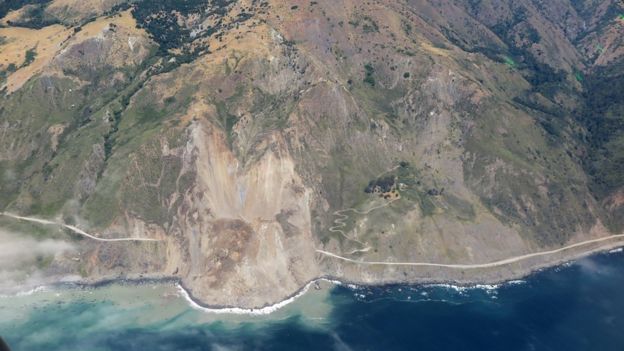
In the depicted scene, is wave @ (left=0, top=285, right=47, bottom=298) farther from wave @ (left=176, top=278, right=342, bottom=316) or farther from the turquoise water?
wave @ (left=176, top=278, right=342, bottom=316)

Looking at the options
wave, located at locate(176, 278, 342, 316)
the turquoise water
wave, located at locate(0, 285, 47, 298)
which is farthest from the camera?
wave, located at locate(0, 285, 47, 298)

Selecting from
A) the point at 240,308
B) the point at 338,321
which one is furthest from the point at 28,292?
the point at 338,321

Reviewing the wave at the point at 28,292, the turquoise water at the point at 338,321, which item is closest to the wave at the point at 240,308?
the turquoise water at the point at 338,321

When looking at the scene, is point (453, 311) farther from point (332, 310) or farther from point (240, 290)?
point (240, 290)

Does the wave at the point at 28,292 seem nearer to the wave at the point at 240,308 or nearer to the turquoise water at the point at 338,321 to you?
the turquoise water at the point at 338,321

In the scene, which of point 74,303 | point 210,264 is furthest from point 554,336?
point 74,303

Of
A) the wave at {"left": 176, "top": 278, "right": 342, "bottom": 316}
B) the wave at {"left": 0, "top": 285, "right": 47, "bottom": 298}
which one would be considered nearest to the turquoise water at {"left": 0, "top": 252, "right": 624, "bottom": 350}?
the wave at {"left": 0, "top": 285, "right": 47, "bottom": 298}

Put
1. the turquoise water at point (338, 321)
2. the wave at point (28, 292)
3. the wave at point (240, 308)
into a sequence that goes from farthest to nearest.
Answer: the wave at point (28, 292) < the wave at point (240, 308) < the turquoise water at point (338, 321)

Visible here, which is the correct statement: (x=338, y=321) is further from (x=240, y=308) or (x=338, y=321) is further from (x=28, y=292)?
(x=28, y=292)
